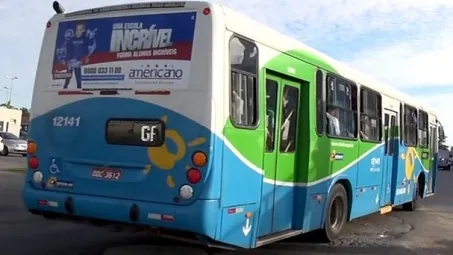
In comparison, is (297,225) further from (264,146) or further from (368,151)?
(368,151)

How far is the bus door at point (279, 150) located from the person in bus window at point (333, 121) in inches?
40.0

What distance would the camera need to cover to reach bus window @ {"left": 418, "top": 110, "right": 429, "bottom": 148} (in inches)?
589

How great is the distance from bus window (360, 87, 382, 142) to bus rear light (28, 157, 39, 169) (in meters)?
5.77

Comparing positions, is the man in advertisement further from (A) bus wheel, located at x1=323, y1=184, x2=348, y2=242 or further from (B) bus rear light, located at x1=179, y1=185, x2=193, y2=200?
(A) bus wheel, located at x1=323, y1=184, x2=348, y2=242

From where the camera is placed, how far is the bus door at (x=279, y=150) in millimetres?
7023

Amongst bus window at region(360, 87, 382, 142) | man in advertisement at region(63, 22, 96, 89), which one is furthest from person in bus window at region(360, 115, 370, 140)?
man in advertisement at region(63, 22, 96, 89)

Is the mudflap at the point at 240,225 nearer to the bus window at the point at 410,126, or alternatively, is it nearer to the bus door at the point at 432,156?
the bus window at the point at 410,126

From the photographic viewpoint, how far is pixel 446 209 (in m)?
16.9

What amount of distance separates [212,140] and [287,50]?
2179mm

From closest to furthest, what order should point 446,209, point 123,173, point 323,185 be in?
point 123,173 → point 323,185 → point 446,209

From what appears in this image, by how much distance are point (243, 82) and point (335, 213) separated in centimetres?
393

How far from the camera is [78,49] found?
6910mm

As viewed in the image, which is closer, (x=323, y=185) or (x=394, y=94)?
(x=323, y=185)

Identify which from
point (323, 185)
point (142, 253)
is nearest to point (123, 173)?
point (142, 253)
